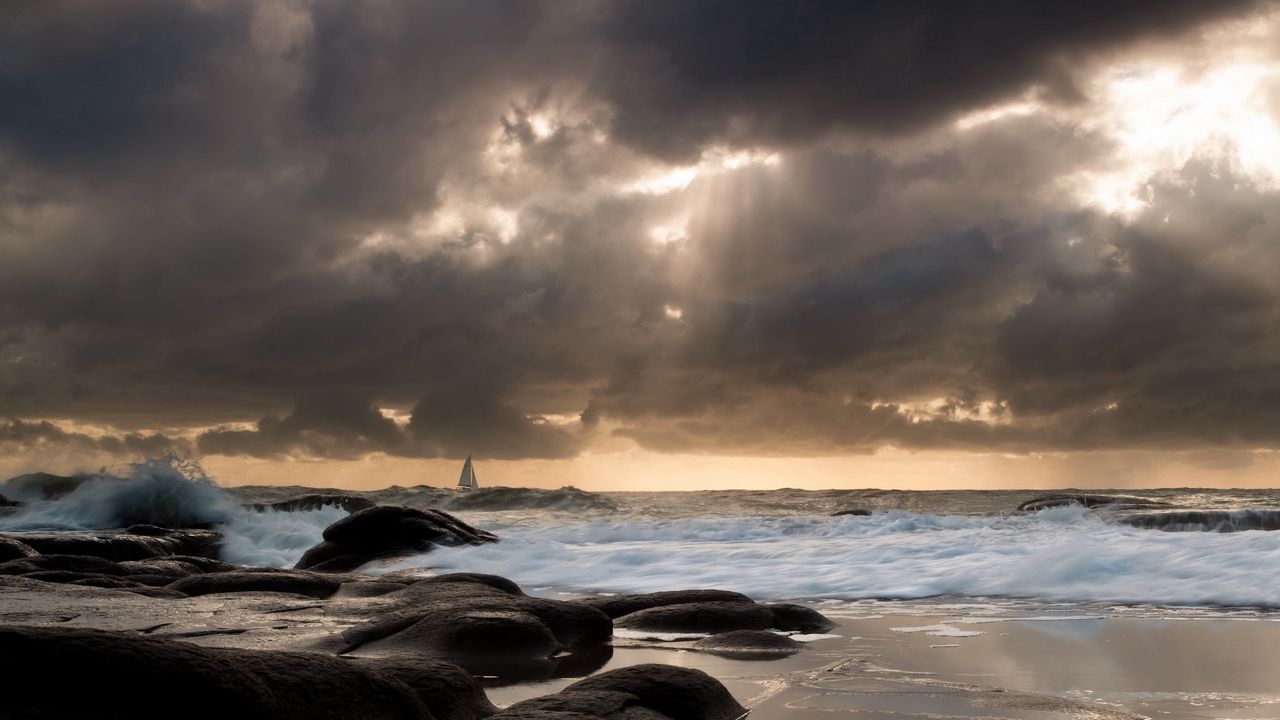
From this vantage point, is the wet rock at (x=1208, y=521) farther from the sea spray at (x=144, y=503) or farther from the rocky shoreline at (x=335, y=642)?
the sea spray at (x=144, y=503)

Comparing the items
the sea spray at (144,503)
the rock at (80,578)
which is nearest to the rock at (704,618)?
the rock at (80,578)

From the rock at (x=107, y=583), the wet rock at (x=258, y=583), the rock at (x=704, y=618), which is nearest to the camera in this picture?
the rock at (x=704, y=618)

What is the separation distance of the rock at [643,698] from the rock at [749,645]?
1594mm

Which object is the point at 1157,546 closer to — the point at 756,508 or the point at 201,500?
the point at 201,500

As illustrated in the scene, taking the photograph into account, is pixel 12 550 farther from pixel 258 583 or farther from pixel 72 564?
pixel 258 583

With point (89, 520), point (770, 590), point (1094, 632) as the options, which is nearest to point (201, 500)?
point (89, 520)

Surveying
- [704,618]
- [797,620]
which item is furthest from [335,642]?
[797,620]

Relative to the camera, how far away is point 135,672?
2711 millimetres

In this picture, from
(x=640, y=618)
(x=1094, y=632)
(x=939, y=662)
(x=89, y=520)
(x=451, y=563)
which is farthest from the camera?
(x=89, y=520)

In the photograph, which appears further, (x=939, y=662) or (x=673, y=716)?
(x=939, y=662)

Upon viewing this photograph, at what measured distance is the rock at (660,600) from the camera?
721 cm

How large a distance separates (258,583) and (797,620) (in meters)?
4.05

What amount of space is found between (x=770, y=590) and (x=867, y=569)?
4.62ft

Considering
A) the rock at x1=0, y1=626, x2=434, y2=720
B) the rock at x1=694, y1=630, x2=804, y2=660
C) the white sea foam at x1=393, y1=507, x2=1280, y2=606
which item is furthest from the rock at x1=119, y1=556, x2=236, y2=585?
the rock at x1=0, y1=626, x2=434, y2=720
